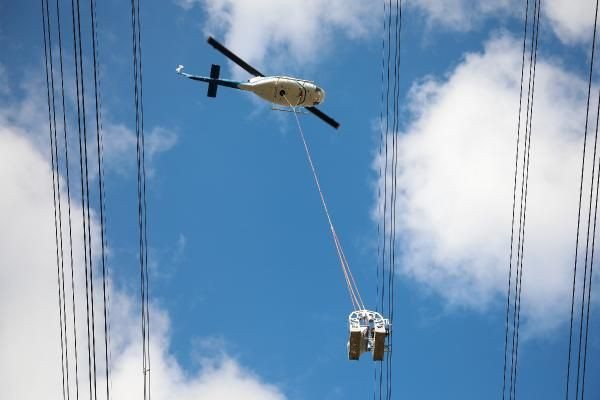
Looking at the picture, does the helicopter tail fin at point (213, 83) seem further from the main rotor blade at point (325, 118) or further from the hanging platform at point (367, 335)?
the hanging platform at point (367, 335)

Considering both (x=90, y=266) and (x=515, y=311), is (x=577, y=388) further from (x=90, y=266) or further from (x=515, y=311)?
(x=90, y=266)

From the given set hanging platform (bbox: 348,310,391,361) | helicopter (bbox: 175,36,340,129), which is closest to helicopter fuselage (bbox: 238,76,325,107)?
helicopter (bbox: 175,36,340,129)

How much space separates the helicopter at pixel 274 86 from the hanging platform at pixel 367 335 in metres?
8.30

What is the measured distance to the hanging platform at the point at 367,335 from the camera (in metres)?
9.84

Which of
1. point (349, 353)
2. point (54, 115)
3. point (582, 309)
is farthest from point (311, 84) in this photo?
point (582, 309)

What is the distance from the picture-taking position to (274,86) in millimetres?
15961

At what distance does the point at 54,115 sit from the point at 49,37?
1.65 m

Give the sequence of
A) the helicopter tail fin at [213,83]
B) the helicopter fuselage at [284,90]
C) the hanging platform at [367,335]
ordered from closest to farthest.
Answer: the hanging platform at [367,335], the helicopter fuselage at [284,90], the helicopter tail fin at [213,83]

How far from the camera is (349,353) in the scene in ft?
33.0

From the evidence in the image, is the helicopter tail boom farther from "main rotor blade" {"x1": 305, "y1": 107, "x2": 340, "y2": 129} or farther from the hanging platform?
the hanging platform

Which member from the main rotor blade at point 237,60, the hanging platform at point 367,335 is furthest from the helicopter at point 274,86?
the hanging platform at point 367,335

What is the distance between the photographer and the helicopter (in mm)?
16000

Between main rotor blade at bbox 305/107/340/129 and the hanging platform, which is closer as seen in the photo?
the hanging platform

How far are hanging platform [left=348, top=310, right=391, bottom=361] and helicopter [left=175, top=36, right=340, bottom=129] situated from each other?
8.30 meters
